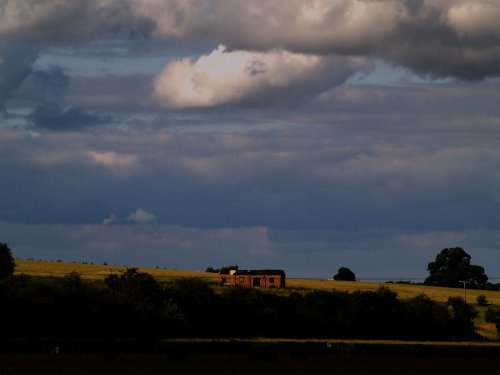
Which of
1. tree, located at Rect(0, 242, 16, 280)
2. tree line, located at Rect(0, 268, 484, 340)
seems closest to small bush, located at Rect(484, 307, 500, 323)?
tree line, located at Rect(0, 268, 484, 340)

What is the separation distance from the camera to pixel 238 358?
8944cm

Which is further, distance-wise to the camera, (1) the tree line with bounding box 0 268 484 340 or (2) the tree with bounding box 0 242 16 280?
(2) the tree with bounding box 0 242 16 280

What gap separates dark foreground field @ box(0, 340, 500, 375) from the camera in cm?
7516

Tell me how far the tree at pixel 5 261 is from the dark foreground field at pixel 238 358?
78.2m

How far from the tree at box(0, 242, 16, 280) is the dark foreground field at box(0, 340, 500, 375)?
78250 millimetres

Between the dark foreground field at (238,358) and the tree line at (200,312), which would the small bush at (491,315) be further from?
the dark foreground field at (238,358)

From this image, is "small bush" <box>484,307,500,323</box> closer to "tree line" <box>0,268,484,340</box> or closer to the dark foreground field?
"tree line" <box>0,268,484,340</box>

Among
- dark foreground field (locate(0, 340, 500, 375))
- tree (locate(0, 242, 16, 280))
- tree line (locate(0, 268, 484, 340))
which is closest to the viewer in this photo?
dark foreground field (locate(0, 340, 500, 375))

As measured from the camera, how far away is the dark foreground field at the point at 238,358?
247 ft

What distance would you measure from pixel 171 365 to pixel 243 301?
6369 centimetres

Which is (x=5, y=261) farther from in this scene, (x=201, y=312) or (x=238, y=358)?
(x=238, y=358)

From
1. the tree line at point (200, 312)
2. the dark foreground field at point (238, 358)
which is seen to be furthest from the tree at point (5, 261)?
the dark foreground field at point (238, 358)

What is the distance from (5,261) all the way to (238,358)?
9850cm

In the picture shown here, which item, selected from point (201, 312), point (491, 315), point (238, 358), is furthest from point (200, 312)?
point (491, 315)
